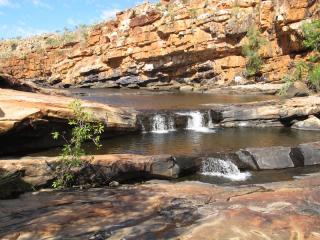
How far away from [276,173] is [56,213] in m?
8.56

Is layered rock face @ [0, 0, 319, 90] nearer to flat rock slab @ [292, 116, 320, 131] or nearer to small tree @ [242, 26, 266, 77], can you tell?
small tree @ [242, 26, 266, 77]

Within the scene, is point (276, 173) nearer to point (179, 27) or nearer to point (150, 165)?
point (150, 165)

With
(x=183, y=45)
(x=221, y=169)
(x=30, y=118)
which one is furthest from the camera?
(x=183, y=45)

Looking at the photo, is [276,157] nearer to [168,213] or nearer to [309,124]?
[309,124]

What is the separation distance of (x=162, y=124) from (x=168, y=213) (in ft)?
47.0

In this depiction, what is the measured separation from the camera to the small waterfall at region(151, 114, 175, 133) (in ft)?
70.7

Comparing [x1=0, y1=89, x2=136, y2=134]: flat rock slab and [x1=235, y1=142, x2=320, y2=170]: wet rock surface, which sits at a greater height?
[x1=0, y1=89, x2=136, y2=134]: flat rock slab

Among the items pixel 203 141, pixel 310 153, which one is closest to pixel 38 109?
pixel 203 141

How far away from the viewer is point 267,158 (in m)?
14.9

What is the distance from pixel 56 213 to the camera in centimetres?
772

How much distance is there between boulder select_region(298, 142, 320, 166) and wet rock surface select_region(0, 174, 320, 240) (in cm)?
574

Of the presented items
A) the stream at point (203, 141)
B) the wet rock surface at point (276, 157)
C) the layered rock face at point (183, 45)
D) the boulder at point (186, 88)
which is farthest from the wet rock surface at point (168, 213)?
the boulder at point (186, 88)

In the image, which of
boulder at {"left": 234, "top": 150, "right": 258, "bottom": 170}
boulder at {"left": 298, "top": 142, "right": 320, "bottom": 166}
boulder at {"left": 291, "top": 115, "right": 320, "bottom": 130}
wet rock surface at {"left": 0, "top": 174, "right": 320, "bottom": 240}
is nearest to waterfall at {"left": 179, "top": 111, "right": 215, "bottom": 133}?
boulder at {"left": 291, "top": 115, "right": 320, "bottom": 130}

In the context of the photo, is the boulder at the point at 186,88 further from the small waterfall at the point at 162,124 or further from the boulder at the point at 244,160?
the boulder at the point at 244,160
